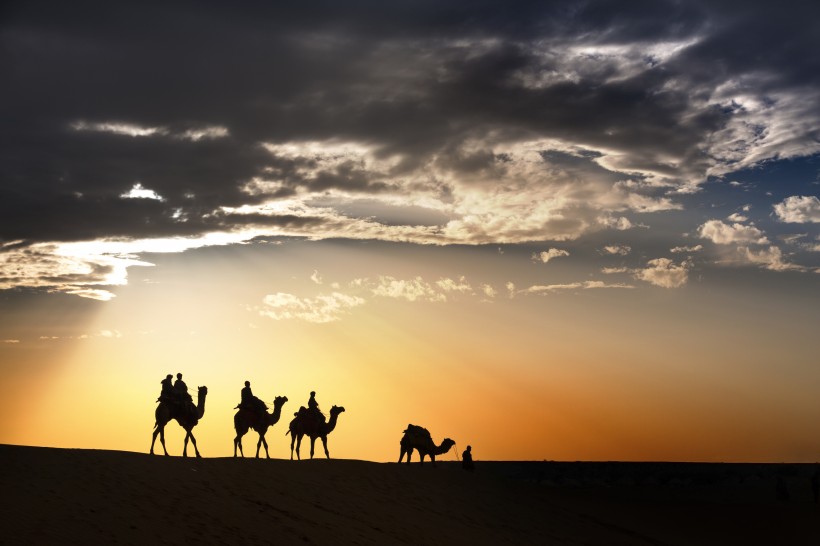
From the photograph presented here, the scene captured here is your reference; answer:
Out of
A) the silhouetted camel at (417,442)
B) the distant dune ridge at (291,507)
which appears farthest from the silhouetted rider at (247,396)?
the silhouetted camel at (417,442)

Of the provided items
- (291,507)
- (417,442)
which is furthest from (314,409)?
(291,507)

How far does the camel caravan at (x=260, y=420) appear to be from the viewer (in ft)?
96.2

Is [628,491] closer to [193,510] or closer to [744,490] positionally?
[744,490]

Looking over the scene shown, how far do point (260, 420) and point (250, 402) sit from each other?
0.82m

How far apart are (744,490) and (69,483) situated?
58762 millimetres

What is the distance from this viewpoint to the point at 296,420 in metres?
→ 34.6

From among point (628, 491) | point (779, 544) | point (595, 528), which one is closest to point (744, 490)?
point (628, 491)

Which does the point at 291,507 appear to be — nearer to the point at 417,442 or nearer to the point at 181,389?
the point at 181,389

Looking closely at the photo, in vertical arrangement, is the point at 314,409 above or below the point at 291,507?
above

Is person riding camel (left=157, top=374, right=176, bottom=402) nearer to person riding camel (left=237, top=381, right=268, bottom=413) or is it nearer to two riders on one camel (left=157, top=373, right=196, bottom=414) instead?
two riders on one camel (left=157, top=373, right=196, bottom=414)

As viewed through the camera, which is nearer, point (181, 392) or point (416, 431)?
point (181, 392)

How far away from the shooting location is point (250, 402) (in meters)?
32.3

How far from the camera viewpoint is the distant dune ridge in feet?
59.0

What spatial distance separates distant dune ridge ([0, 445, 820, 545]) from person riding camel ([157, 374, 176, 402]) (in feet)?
12.5
